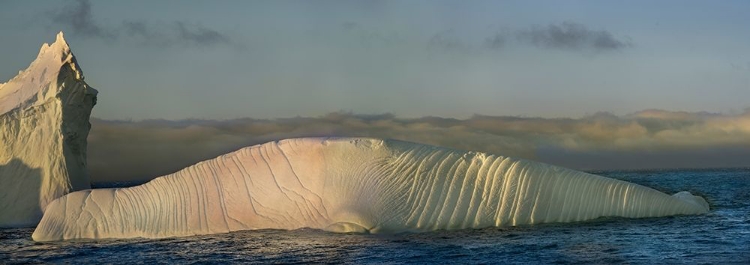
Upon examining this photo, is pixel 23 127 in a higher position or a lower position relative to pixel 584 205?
higher

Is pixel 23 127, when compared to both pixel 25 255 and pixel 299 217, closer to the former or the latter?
pixel 25 255

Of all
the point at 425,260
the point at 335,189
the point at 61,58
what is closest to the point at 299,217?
the point at 335,189

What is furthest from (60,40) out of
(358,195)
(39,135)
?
(358,195)

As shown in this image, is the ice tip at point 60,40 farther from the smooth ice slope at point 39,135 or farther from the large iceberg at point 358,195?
the large iceberg at point 358,195

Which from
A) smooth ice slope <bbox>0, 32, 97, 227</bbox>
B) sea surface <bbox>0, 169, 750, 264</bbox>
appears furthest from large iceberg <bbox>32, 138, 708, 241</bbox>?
smooth ice slope <bbox>0, 32, 97, 227</bbox>

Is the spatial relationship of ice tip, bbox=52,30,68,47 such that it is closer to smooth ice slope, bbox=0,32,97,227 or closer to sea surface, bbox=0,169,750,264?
smooth ice slope, bbox=0,32,97,227

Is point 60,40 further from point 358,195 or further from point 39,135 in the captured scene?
point 358,195

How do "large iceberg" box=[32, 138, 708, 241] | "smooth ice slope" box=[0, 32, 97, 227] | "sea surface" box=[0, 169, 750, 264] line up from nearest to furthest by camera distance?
"sea surface" box=[0, 169, 750, 264]
"large iceberg" box=[32, 138, 708, 241]
"smooth ice slope" box=[0, 32, 97, 227]
